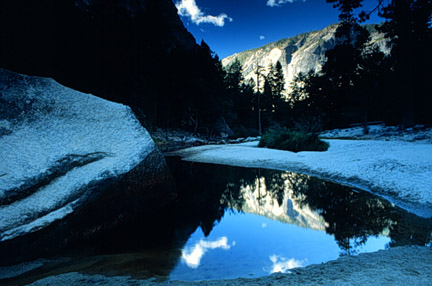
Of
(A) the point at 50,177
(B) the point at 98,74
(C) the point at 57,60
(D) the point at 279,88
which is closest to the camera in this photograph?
(A) the point at 50,177

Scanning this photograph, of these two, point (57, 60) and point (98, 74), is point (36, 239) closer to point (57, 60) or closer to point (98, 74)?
point (57, 60)

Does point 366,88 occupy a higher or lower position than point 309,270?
higher

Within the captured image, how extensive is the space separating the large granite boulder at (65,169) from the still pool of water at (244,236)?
0.92 ft

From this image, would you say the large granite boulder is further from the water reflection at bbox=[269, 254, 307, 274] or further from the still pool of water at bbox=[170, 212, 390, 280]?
the water reflection at bbox=[269, 254, 307, 274]

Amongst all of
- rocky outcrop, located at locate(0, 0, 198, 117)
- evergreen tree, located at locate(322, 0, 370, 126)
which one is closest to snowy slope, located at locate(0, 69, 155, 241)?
rocky outcrop, located at locate(0, 0, 198, 117)

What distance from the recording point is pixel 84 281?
6.45ft

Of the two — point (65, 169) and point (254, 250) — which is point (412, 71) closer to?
point (254, 250)

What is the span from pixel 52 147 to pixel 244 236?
135 inches

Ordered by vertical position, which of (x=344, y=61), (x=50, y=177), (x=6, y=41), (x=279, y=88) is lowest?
(x=50, y=177)

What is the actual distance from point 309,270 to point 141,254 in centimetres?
204

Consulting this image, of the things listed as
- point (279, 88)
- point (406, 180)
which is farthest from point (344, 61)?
point (279, 88)

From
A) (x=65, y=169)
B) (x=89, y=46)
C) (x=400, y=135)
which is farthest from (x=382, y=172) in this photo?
(x=89, y=46)

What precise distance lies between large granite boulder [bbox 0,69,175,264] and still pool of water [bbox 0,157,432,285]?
0.92 ft

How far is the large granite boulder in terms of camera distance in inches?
97.8
